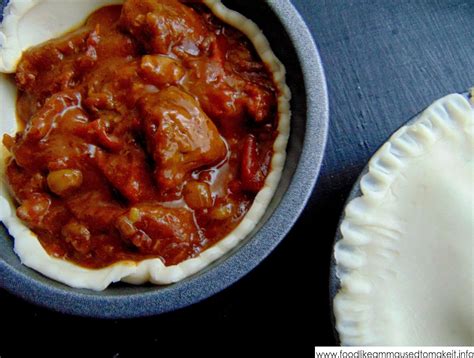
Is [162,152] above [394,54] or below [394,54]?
above

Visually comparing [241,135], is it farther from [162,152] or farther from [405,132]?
[405,132]

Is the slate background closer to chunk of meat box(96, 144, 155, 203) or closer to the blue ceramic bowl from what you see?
the blue ceramic bowl

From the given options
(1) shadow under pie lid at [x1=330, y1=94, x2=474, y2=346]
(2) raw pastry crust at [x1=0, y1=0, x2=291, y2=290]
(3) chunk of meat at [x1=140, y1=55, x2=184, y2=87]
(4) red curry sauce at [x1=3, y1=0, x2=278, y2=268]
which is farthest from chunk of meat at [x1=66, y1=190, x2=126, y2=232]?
(1) shadow under pie lid at [x1=330, y1=94, x2=474, y2=346]

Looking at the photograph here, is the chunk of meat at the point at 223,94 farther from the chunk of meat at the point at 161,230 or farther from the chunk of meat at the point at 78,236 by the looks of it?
the chunk of meat at the point at 78,236

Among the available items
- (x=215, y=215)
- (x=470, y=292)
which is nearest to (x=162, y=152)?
(x=215, y=215)

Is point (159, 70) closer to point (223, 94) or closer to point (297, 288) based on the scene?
point (223, 94)

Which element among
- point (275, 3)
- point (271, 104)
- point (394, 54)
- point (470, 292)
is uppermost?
point (275, 3)
